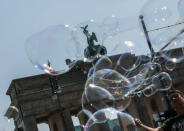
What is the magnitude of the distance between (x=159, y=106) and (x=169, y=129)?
5020 centimetres

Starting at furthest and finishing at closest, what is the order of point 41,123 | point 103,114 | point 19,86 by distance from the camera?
point 41,123 < point 19,86 < point 103,114

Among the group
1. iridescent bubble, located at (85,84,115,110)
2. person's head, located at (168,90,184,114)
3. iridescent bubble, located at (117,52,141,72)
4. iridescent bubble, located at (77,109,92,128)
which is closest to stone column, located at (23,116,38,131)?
iridescent bubble, located at (77,109,92,128)

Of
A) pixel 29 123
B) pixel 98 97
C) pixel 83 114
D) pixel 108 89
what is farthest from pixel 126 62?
pixel 29 123

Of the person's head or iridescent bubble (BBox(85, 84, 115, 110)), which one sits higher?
the person's head

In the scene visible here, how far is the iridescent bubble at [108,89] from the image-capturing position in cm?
1538

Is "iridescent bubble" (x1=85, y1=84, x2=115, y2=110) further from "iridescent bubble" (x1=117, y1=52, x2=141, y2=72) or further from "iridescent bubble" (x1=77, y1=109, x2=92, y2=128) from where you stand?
"iridescent bubble" (x1=77, y1=109, x2=92, y2=128)

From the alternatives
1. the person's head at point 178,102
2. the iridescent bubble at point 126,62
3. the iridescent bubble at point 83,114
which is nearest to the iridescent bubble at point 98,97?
the iridescent bubble at point 126,62

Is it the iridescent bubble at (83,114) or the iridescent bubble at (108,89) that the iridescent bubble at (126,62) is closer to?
the iridescent bubble at (108,89)

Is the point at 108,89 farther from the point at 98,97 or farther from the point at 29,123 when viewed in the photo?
the point at 29,123

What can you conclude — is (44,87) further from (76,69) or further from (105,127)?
(105,127)

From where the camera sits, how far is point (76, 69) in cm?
4947

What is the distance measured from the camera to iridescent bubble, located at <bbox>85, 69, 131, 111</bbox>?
50.5ft

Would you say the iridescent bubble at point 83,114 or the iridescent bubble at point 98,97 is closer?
the iridescent bubble at point 98,97

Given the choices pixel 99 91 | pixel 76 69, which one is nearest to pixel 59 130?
pixel 76 69
